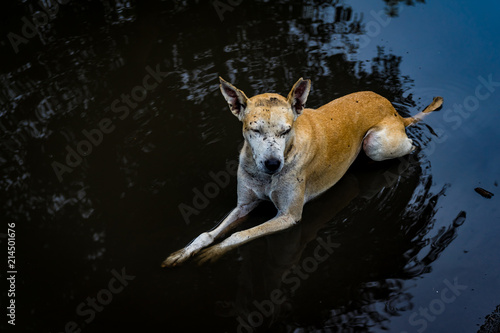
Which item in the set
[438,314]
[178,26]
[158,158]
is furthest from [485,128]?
[178,26]

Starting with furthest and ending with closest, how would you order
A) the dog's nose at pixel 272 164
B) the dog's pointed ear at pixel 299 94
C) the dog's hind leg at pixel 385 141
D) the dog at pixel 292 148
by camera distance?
the dog's hind leg at pixel 385 141, the dog's pointed ear at pixel 299 94, the dog at pixel 292 148, the dog's nose at pixel 272 164

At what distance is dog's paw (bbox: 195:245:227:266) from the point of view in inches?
194

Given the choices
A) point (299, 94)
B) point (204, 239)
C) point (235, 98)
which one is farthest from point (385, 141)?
point (204, 239)

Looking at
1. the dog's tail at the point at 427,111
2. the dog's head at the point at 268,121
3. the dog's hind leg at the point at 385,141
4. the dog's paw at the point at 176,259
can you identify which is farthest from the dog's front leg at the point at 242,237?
the dog's tail at the point at 427,111

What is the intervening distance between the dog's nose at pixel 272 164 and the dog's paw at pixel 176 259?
1272 millimetres

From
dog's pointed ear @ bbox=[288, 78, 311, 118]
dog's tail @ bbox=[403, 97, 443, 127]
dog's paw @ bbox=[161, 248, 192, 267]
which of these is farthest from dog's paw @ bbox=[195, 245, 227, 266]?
dog's tail @ bbox=[403, 97, 443, 127]

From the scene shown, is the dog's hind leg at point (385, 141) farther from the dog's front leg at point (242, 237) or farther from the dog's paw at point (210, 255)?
the dog's paw at point (210, 255)

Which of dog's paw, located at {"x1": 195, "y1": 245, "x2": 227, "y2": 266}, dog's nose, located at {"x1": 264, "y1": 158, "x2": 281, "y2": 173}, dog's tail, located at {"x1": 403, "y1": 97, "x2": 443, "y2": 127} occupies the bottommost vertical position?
dog's tail, located at {"x1": 403, "y1": 97, "x2": 443, "y2": 127}

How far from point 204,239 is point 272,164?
46.5 inches

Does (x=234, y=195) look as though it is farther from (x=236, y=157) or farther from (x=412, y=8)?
(x=412, y=8)

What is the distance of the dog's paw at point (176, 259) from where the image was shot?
4902 mm

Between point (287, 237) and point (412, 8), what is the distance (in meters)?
6.08

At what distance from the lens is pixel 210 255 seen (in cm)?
494

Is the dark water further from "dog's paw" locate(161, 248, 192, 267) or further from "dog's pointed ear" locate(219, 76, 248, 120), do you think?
"dog's pointed ear" locate(219, 76, 248, 120)
